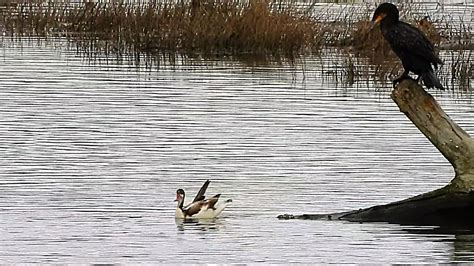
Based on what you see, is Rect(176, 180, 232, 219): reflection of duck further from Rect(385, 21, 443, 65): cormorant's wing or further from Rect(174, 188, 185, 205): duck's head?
Rect(385, 21, 443, 65): cormorant's wing

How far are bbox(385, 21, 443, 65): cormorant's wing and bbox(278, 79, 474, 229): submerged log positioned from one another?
899mm

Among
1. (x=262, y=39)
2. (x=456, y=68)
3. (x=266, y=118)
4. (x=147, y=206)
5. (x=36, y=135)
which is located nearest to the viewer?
(x=147, y=206)

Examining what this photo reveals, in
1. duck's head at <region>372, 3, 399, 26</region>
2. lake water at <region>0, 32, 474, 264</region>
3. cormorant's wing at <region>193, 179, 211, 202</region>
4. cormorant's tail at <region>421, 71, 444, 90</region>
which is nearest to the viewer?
lake water at <region>0, 32, 474, 264</region>

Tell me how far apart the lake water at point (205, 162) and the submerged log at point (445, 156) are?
153 millimetres

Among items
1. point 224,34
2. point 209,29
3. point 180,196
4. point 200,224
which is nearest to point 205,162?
point 180,196

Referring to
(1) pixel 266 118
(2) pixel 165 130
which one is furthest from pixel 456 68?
(2) pixel 165 130

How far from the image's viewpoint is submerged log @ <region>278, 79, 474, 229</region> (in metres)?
11.2

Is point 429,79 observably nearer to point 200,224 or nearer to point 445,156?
point 445,156

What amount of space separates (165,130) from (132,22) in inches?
422

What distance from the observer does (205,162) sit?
15.5m

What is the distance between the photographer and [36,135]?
17359 millimetres

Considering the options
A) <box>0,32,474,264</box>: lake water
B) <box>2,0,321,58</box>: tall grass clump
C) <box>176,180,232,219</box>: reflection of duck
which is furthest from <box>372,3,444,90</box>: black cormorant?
<box>2,0,321,58</box>: tall grass clump

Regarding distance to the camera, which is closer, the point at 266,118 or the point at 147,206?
the point at 147,206

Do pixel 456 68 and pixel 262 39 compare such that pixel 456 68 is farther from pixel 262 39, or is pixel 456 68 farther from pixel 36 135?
pixel 36 135
